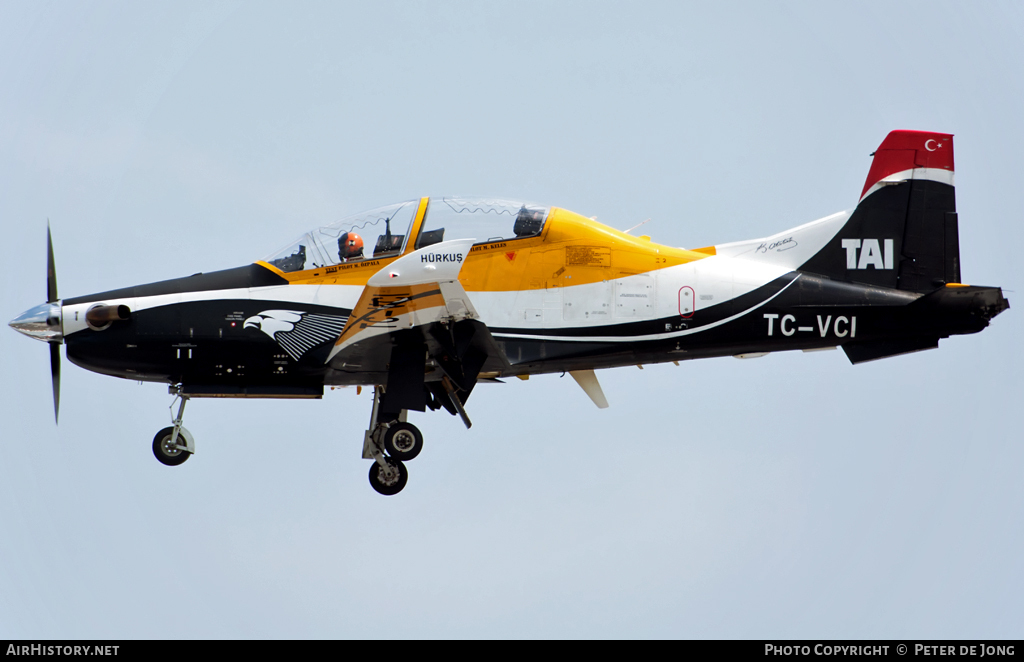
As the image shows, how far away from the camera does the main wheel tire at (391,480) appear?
727 inches

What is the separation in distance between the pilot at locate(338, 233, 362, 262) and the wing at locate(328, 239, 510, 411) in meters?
1.02

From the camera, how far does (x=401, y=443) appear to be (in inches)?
705

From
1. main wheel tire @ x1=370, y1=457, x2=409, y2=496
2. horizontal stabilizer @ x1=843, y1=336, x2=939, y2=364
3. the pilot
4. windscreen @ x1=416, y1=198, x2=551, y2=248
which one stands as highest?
windscreen @ x1=416, y1=198, x2=551, y2=248

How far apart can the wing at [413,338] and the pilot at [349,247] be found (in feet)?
3.34

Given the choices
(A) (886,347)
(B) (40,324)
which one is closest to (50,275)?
(B) (40,324)

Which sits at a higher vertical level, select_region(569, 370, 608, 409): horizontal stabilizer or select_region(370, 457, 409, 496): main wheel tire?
select_region(569, 370, 608, 409): horizontal stabilizer

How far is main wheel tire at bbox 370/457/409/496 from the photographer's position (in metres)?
18.5

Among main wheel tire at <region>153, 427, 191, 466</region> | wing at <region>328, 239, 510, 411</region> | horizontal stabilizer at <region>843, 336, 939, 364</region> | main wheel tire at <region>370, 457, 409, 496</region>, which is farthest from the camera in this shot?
main wheel tire at <region>370, 457, 409, 496</region>

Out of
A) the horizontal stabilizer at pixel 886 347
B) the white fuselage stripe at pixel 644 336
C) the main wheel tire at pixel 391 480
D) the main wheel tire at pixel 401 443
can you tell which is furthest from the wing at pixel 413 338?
the horizontal stabilizer at pixel 886 347

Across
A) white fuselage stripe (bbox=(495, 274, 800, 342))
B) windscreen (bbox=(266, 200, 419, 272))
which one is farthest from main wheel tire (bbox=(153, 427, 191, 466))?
white fuselage stripe (bbox=(495, 274, 800, 342))

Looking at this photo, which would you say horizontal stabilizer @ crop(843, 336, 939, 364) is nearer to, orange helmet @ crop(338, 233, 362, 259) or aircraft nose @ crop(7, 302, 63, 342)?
orange helmet @ crop(338, 233, 362, 259)

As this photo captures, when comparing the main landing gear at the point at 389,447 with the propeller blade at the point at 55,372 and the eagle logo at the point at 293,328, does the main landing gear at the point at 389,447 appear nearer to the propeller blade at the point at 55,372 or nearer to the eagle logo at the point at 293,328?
the eagle logo at the point at 293,328

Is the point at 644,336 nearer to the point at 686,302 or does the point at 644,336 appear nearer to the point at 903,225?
the point at 686,302

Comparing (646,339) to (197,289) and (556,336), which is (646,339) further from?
(197,289)
